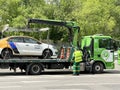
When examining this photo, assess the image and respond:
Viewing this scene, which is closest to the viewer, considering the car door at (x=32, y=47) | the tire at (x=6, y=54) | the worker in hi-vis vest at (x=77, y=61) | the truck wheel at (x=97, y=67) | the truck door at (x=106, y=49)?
the tire at (x=6, y=54)

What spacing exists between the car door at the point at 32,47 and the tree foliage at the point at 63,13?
21.3 meters

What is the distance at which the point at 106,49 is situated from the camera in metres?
22.9

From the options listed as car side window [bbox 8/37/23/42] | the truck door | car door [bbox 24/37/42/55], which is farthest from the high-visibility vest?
car side window [bbox 8/37/23/42]

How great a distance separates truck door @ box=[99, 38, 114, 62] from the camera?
22.9 metres

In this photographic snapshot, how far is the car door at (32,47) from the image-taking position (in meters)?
21.8

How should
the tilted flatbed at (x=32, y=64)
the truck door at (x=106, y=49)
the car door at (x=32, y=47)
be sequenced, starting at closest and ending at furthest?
the tilted flatbed at (x=32, y=64), the car door at (x=32, y=47), the truck door at (x=106, y=49)

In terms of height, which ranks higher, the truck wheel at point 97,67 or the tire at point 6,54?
the tire at point 6,54

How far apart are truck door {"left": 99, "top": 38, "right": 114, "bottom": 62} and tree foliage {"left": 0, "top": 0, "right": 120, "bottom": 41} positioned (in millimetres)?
21318

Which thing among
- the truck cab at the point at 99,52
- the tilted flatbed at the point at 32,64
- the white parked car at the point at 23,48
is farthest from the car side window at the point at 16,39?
the truck cab at the point at 99,52

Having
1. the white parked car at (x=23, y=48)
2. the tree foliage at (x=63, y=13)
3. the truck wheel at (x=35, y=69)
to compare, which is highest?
the tree foliage at (x=63, y=13)

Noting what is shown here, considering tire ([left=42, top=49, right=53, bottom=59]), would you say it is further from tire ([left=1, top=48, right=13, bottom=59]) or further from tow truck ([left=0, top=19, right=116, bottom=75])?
tire ([left=1, top=48, right=13, bottom=59])

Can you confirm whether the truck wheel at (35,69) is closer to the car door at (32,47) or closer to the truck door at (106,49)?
the car door at (32,47)

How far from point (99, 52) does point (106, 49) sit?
1.53ft

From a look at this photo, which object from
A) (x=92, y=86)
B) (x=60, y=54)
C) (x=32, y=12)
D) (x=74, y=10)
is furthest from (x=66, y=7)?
(x=92, y=86)
